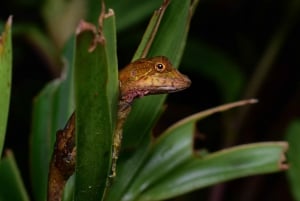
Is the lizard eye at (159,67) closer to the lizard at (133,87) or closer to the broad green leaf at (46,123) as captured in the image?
the lizard at (133,87)

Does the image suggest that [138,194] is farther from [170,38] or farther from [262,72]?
[262,72]

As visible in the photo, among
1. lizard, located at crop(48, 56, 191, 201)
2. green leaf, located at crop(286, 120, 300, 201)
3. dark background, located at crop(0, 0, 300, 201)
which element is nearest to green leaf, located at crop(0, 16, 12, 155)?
lizard, located at crop(48, 56, 191, 201)

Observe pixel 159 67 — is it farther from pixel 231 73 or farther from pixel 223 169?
pixel 231 73

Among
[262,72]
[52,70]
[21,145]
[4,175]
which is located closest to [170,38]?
[4,175]

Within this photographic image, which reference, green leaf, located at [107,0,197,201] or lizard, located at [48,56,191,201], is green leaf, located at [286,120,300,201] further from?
lizard, located at [48,56,191,201]

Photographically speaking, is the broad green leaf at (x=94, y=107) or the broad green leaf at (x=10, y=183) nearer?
the broad green leaf at (x=94, y=107)

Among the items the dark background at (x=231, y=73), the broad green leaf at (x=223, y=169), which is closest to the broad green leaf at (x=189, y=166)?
the broad green leaf at (x=223, y=169)

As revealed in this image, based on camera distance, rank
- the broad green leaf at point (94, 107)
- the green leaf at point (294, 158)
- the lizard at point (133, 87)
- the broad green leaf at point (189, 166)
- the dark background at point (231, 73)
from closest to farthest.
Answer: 1. the broad green leaf at point (94, 107)
2. the lizard at point (133, 87)
3. the broad green leaf at point (189, 166)
4. the green leaf at point (294, 158)
5. the dark background at point (231, 73)
